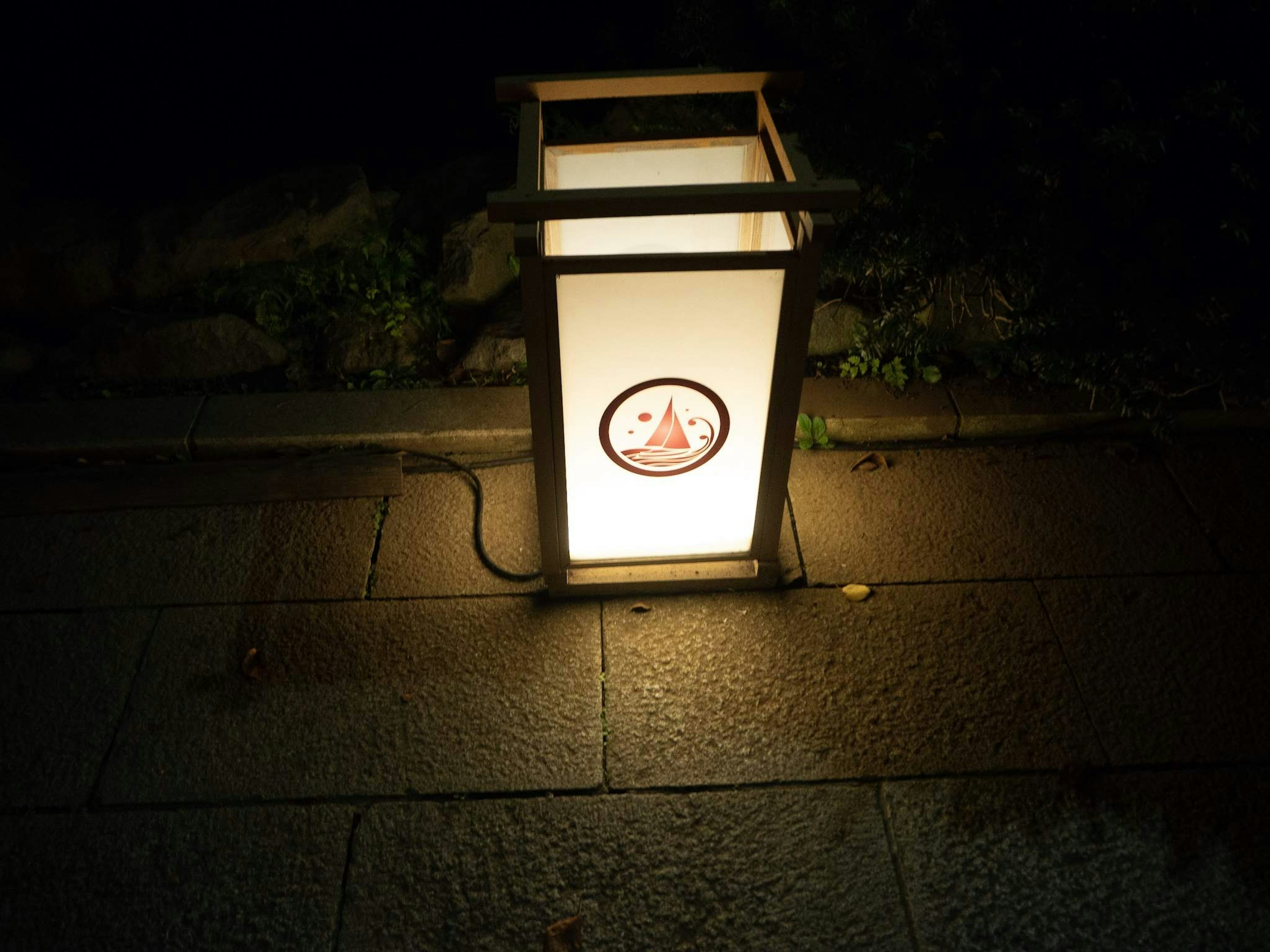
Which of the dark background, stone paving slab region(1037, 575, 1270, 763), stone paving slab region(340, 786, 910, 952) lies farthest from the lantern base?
the dark background

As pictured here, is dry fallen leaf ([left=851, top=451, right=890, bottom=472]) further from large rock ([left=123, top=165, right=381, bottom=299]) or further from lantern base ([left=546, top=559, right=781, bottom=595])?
large rock ([left=123, top=165, right=381, bottom=299])

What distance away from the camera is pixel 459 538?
3410mm

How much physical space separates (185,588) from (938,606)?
9.12 ft

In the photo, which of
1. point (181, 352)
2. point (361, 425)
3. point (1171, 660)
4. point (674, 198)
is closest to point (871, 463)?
point (1171, 660)

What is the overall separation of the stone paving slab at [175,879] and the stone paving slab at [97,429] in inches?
67.3

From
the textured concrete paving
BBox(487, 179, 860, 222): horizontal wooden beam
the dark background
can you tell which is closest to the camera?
BBox(487, 179, 860, 222): horizontal wooden beam

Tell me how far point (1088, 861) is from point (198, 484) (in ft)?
11.5

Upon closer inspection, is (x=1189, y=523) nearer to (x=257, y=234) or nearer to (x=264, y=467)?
(x=264, y=467)

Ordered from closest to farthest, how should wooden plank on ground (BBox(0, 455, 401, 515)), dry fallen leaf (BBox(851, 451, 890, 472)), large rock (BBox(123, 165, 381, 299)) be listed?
1. wooden plank on ground (BBox(0, 455, 401, 515))
2. dry fallen leaf (BBox(851, 451, 890, 472))
3. large rock (BBox(123, 165, 381, 299))

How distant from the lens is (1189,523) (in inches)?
134

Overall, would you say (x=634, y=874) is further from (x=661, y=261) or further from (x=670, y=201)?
(x=670, y=201)

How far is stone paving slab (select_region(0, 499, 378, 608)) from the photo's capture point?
3.18 meters

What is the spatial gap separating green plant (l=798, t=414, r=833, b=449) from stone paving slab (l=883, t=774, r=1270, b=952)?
1621 mm

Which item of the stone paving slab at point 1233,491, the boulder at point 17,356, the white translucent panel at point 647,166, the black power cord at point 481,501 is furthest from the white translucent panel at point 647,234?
the boulder at point 17,356
